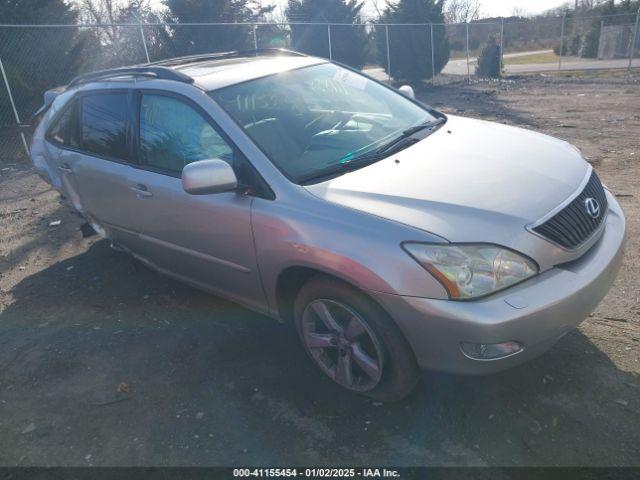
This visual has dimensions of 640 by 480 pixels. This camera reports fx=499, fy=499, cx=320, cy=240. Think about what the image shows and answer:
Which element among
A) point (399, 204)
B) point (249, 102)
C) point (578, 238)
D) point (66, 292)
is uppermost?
point (249, 102)

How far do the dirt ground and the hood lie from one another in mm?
985

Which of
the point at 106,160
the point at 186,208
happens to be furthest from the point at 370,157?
the point at 106,160

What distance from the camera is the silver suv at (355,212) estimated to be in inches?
90.4

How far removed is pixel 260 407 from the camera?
286cm

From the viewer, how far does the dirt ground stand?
8.15 ft

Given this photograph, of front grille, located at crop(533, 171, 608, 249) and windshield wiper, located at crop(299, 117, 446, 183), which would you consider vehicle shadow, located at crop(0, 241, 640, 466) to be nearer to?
front grille, located at crop(533, 171, 608, 249)

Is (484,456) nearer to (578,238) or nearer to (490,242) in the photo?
(490,242)

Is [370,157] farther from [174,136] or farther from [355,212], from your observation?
[174,136]

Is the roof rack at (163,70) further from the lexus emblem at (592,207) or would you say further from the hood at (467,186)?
the lexus emblem at (592,207)

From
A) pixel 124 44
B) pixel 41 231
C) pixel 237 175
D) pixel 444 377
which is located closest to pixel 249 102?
pixel 237 175

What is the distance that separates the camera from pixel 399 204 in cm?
249

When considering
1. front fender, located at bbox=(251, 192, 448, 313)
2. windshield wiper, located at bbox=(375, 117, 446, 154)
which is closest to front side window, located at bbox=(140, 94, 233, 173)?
front fender, located at bbox=(251, 192, 448, 313)

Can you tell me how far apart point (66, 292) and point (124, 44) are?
944 centimetres

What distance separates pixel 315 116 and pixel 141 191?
1370 millimetres
